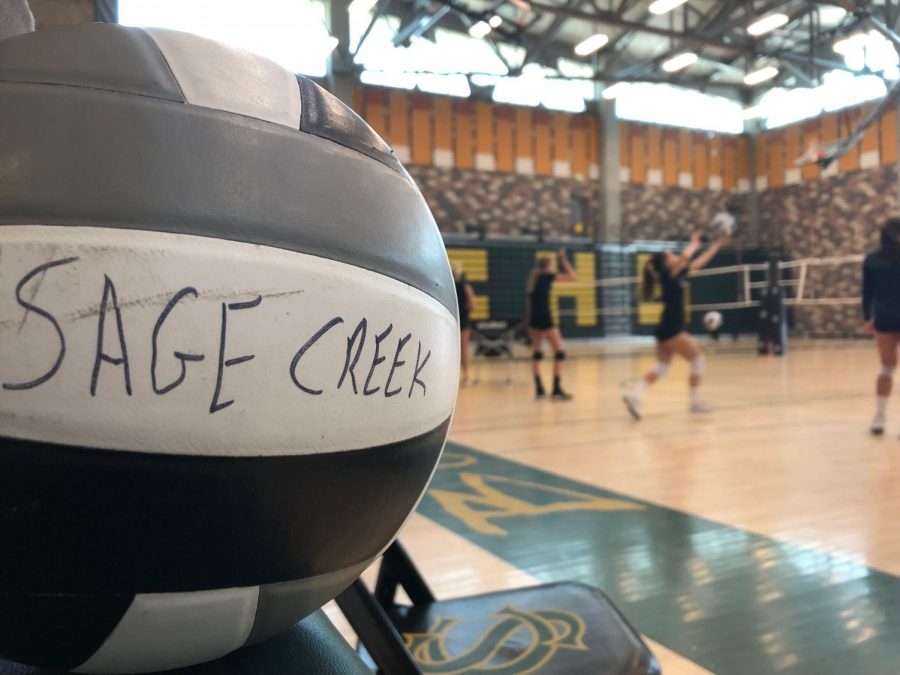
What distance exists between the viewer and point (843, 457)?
140 inches

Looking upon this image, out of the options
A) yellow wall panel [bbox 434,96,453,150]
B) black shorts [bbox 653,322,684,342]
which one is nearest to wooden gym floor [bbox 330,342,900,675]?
black shorts [bbox 653,322,684,342]

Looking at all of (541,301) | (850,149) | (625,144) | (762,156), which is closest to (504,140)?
(625,144)

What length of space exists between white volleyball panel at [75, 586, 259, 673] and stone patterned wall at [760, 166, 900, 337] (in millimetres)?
18665

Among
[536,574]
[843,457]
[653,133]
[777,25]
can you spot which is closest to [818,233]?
[653,133]

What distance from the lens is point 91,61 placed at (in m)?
0.74

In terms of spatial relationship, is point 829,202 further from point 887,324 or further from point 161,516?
point 161,516

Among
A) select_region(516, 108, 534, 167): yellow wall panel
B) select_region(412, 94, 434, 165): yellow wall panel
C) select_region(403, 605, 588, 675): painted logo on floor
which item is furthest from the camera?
select_region(516, 108, 534, 167): yellow wall panel

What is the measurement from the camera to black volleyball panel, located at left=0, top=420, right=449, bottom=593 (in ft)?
2.11

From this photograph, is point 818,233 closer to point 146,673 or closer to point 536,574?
point 536,574

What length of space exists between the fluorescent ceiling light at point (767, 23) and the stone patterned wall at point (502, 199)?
4943 millimetres

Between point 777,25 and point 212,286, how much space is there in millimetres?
16100

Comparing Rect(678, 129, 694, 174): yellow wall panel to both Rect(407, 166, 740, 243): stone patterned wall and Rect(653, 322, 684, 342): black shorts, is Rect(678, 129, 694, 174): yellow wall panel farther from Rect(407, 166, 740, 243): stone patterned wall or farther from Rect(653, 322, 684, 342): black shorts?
Rect(653, 322, 684, 342): black shorts

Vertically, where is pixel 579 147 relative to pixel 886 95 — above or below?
above

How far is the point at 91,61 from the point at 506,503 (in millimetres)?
2357
